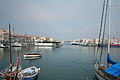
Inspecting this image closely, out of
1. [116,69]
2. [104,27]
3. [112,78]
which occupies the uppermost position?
[104,27]

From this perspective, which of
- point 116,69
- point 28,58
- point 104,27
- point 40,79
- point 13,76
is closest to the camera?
point 116,69

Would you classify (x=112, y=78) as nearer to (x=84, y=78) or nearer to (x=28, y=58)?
(x=84, y=78)

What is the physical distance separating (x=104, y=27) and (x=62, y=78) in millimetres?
16321

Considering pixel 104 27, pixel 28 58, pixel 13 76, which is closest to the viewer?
pixel 13 76

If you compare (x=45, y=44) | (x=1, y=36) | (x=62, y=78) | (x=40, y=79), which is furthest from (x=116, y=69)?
(x=1, y=36)

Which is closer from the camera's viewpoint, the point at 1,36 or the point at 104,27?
the point at 104,27

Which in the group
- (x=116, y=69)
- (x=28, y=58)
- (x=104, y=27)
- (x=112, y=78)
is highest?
(x=104, y=27)

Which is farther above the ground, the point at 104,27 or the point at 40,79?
the point at 104,27

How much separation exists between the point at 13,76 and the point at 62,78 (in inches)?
429

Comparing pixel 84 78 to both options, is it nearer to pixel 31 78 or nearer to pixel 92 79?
pixel 92 79

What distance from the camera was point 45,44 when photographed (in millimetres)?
158125

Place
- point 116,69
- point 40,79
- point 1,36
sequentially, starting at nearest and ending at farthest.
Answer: point 116,69
point 40,79
point 1,36

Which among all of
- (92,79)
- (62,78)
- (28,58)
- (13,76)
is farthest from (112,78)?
(28,58)

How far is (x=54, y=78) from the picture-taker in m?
26.9
